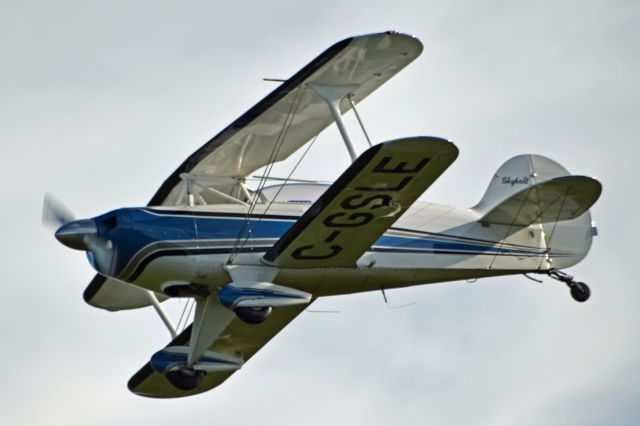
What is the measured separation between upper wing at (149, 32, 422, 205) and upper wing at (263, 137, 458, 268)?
1.33m

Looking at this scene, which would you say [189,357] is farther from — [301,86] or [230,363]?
[301,86]

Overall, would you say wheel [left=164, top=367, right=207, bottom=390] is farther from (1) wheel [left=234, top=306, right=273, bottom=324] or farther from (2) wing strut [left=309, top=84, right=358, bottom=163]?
(2) wing strut [left=309, top=84, right=358, bottom=163]

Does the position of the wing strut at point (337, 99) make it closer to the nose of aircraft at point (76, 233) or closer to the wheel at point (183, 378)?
the nose of aircraft at point (76, 233)

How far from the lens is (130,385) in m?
19.8

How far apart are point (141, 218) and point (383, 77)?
3.25m

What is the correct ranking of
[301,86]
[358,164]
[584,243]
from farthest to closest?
[584,243] < [301,86] < [358,164]

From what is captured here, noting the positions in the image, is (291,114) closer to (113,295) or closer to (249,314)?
(249,314)

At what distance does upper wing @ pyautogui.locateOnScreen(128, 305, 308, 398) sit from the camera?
18531 millimetres

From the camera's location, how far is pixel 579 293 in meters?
18.8

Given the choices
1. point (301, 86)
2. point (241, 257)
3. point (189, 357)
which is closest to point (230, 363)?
point (189, 357)

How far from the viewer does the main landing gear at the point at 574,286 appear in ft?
61.6

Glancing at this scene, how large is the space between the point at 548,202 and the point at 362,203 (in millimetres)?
3143

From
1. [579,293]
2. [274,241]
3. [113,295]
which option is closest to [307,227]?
[274,241]

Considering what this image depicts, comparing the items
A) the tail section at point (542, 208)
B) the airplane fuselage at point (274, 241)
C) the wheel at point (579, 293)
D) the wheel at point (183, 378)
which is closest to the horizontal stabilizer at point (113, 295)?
the wheel at point (183, 378)
